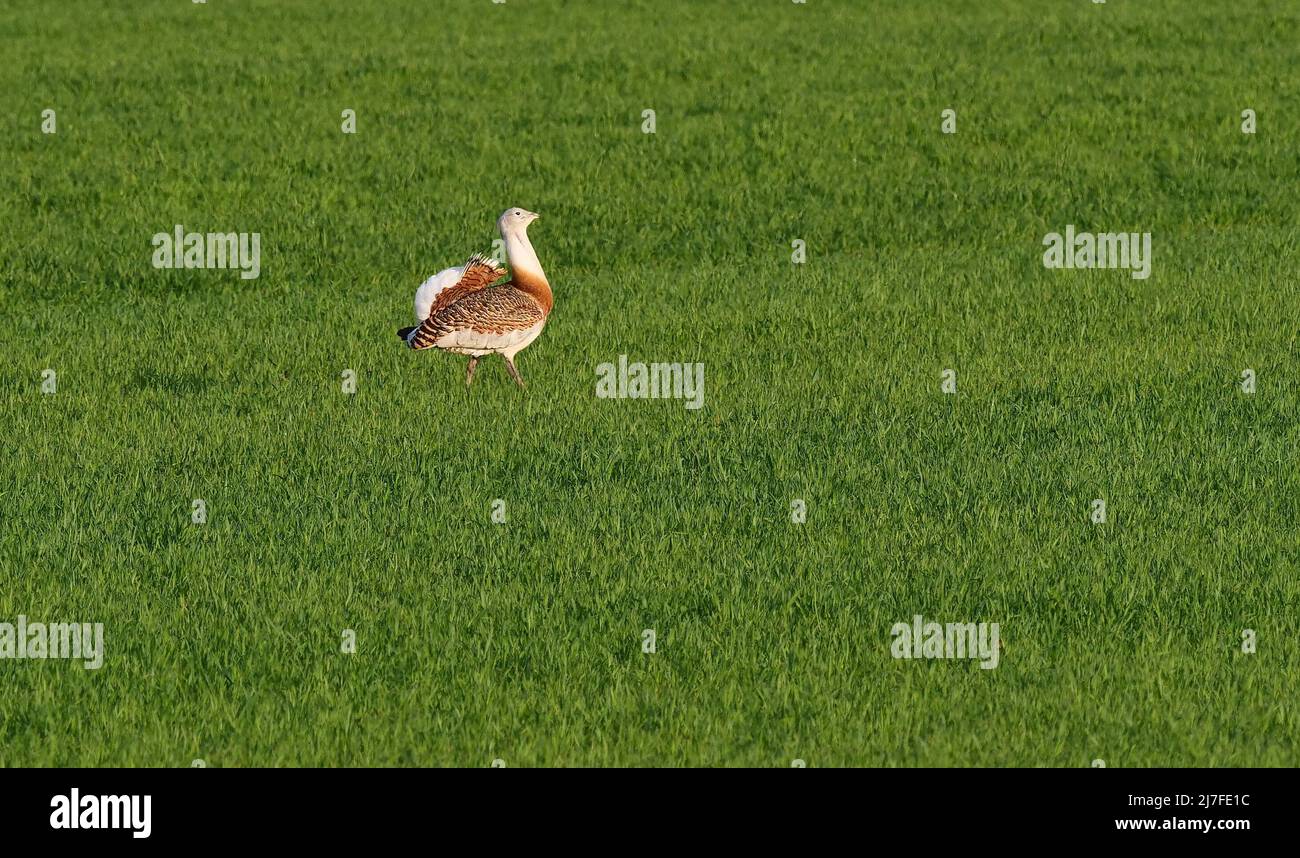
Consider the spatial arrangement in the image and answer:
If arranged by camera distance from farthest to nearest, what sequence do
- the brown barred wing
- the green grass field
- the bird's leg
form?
the bird's leg → the brown barred wing → the green grass field

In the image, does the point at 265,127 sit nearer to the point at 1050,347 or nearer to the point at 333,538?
the point at 1050,347

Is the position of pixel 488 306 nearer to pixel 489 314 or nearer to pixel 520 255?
pixel 489 314

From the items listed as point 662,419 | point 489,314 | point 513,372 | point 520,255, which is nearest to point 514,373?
point 513,372

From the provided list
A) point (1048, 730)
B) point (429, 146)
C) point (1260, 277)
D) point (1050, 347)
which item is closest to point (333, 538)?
point (1048, 730)

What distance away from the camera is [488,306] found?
13.6 metres

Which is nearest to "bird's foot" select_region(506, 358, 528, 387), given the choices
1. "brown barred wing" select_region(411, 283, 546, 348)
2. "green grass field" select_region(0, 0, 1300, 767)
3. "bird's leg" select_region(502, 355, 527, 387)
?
"bird's leg" select_region(502, 355, 527, 387)

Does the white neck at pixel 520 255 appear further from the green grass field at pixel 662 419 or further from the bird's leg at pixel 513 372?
the green grass field at pixel 662 419

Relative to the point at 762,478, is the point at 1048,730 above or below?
below

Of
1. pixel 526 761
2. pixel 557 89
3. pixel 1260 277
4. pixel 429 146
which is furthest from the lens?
pixel 557 89

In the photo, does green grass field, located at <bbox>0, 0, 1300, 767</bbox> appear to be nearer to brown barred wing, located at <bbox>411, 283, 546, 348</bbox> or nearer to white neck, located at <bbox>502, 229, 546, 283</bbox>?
brown barred wing, located at <bbox>411, 283, 546, 348</bbox>

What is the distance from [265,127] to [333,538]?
1936 cm

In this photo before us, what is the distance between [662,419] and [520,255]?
1861mm

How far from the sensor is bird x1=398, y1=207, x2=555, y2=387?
13.6 metres

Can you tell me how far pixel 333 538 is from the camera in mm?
10539
